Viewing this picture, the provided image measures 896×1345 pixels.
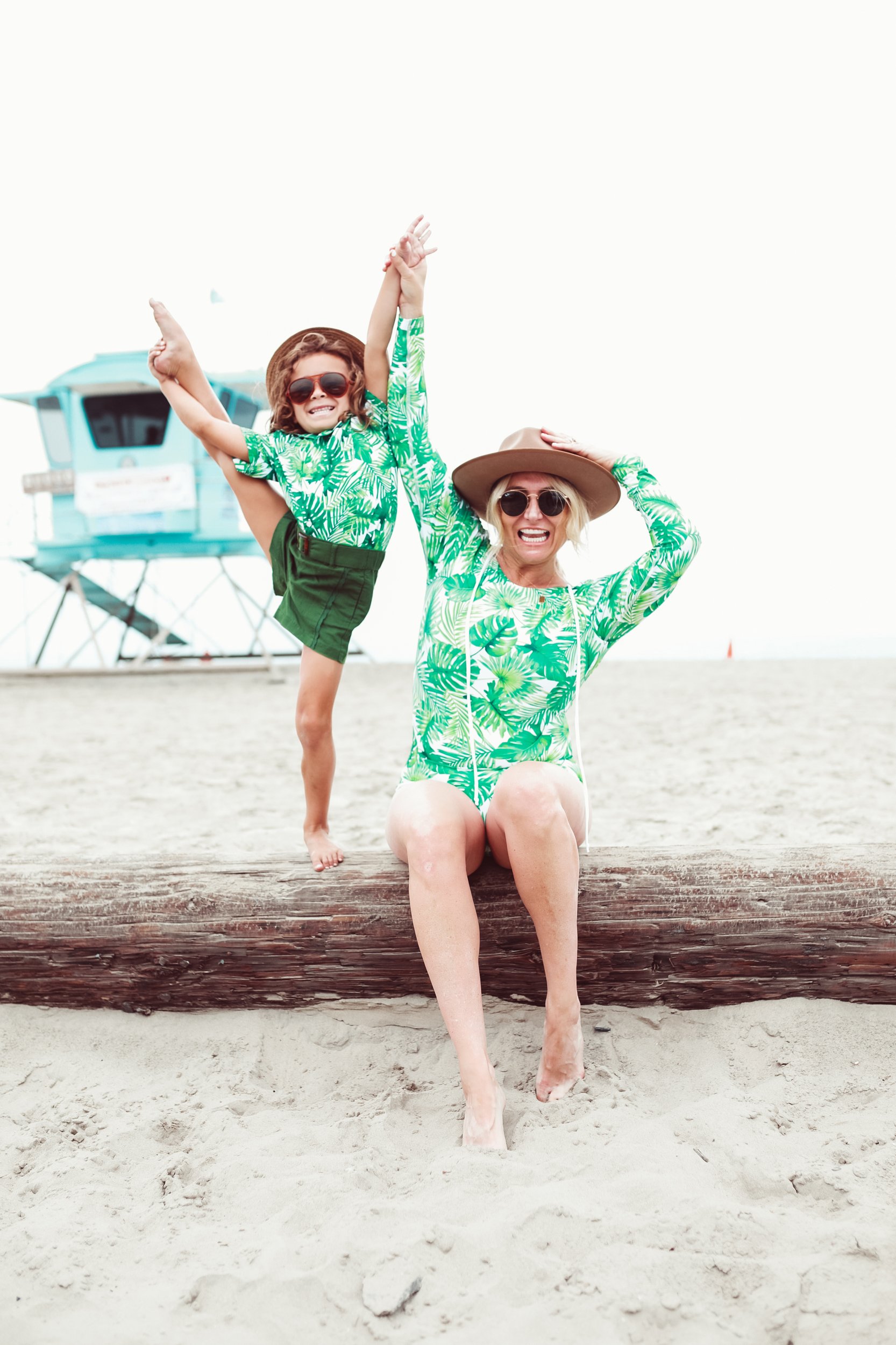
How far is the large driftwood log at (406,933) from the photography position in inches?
103

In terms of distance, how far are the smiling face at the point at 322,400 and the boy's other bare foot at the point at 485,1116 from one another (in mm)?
1971

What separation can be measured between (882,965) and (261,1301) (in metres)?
Answer: 1.78

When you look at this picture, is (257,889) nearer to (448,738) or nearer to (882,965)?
Result: (448,738)

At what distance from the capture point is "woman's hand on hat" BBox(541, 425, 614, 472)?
2645 millimetres

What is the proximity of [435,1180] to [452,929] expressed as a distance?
1.78 ft

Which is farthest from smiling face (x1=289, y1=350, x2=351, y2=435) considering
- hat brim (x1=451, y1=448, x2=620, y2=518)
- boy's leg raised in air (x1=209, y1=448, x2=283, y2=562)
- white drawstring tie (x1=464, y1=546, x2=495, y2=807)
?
white drawstring tie (x1=464, y1=546, x2=495, y2=807)

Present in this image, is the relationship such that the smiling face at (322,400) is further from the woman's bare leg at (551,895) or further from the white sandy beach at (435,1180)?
the white sandy beach at (435,1180)

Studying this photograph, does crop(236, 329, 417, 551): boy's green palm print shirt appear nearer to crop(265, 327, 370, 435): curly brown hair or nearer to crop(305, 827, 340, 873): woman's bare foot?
crop(265, 327, 370, 435): curly brown hair

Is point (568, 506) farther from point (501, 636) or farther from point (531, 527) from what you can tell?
point (501, 636)

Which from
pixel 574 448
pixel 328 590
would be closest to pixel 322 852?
pixel 328 590

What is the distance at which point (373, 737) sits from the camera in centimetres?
902

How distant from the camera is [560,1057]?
2350mm

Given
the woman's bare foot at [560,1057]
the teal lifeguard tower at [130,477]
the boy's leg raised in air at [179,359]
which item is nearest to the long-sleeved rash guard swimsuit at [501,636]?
the woman's bare foot at [560,1057]

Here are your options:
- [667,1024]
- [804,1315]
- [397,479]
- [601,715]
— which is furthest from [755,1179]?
[601,715]
